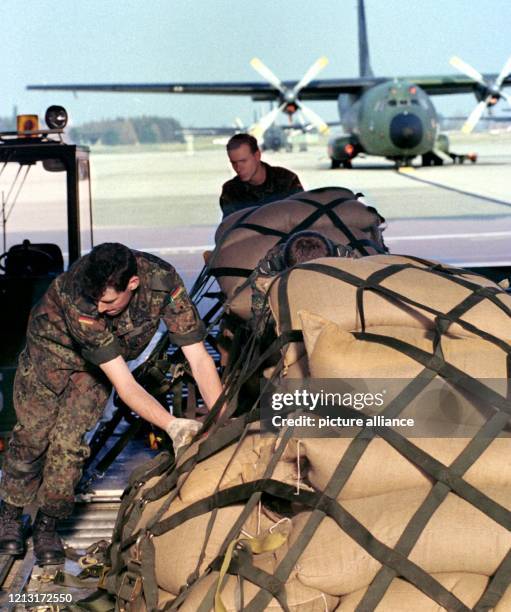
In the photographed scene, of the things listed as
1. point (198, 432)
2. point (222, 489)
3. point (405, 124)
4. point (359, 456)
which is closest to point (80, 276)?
point (198, 432)

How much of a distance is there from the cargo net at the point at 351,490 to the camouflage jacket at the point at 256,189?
378 cm

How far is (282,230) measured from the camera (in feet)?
20.7

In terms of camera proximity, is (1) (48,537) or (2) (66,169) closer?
(1) (48,537)

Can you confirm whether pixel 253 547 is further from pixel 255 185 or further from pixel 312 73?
pixel 312 73

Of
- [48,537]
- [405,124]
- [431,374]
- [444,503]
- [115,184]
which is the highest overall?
[431,374]

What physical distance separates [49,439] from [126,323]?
0.59 metres

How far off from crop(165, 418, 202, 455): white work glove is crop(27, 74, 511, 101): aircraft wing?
3994cm

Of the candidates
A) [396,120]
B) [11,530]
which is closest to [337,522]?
[11,530]

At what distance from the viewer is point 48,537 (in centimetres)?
484

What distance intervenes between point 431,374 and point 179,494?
1005 mm

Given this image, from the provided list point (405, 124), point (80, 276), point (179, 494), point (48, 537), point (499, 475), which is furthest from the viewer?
point (405, 124)

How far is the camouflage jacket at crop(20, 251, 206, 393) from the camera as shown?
4820 millimetres

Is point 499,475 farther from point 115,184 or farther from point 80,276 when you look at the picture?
point 115,184

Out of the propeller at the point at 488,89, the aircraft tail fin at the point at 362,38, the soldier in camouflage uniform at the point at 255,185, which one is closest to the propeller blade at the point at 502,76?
the propeller at the point at 488,89
